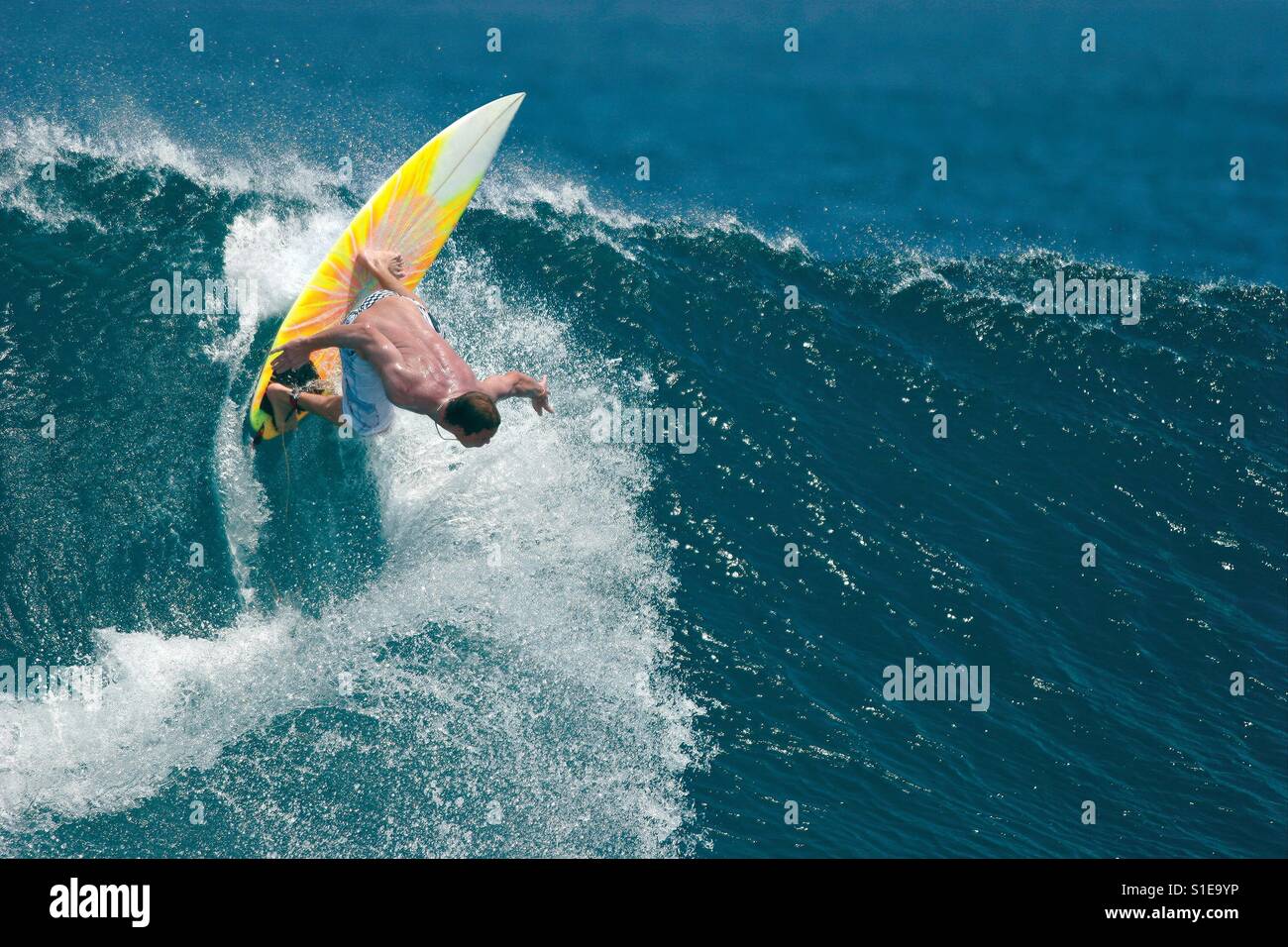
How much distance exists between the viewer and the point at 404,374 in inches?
371

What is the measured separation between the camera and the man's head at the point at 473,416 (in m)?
8.69

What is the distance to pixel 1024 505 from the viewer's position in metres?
13.3

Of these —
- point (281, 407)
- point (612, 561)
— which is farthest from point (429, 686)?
point (281, 407)

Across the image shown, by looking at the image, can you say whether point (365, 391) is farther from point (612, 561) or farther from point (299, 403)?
point (612, 561)

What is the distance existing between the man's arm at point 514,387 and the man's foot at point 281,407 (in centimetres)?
253

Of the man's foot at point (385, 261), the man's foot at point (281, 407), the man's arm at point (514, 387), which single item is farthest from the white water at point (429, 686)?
the man's arm at point (514, 387)

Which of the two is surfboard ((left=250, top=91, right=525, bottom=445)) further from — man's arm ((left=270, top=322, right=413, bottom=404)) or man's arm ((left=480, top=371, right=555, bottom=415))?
man's arm ((left=480, top=371, right=555, bottom=415))

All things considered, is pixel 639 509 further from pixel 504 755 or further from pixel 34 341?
pixel 34 341

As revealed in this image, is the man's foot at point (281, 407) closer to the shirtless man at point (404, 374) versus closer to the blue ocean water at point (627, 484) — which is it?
the blue ocean water at point (627, 484)

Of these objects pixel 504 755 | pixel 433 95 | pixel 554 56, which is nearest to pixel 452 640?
pixel 504 755

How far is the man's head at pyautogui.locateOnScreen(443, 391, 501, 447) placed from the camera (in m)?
8.69

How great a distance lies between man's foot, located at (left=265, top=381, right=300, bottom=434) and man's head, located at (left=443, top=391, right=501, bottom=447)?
3.04 meters

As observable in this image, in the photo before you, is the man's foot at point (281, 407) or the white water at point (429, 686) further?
the man's foot at point (281, 407)

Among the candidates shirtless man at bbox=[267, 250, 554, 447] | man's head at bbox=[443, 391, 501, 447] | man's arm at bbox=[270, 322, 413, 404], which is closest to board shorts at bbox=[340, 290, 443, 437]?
shirtless man at bbox=[267, 250, 554, 447]
